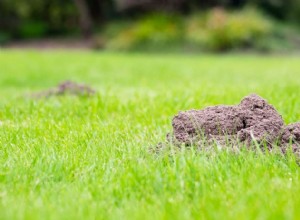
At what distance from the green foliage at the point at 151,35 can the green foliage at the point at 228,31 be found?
93 centimetres

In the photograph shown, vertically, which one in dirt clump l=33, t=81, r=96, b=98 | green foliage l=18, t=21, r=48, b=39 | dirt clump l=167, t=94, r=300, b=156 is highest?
dirt clump l=167, t=94, r=300, b=156

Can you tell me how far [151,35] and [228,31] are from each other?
12.8 feet

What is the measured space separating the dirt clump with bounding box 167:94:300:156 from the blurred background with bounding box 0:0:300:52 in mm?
19015

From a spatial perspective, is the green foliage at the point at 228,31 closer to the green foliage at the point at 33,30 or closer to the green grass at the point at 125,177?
the green foliage at the point at 33,30

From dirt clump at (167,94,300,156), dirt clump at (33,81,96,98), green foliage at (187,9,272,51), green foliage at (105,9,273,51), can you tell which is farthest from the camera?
green foliage at (105,9,273,51)

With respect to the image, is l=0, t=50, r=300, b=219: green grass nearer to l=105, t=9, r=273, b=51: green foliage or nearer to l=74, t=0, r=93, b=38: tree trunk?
l=105, t=9, r=273, b=51: green foliage

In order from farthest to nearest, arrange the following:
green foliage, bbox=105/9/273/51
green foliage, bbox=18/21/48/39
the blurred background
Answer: green foliage, bbox=18/21/48/39
the blurred background
green foliage, bbox=105/9/273/51

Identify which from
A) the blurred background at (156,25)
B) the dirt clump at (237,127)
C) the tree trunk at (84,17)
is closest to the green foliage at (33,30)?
the blurred background at (156,25)

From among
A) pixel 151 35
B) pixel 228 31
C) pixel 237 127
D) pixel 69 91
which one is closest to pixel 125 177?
pixel 237 127

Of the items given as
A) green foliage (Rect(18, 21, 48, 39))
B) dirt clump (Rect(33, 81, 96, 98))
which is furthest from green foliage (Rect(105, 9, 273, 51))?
dirt clump (Rect(33, 81, 96, 98))

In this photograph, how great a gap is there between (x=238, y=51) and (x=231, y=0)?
621 centimetres

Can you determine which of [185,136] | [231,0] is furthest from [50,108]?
[231,0]

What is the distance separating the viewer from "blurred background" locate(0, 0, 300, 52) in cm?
2280

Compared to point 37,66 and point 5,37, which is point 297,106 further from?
point 5,37
